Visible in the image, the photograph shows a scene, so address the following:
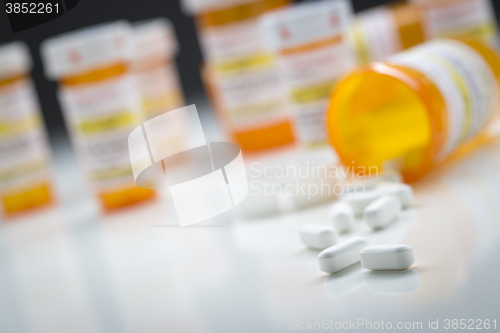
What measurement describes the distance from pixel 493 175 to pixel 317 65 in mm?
381

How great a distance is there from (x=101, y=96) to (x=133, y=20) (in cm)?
147

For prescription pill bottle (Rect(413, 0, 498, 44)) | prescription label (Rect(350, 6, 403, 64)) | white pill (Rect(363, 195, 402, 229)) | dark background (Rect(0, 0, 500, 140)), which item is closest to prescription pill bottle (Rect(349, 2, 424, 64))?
prescription label (Rect(350, 6, 403, 64))

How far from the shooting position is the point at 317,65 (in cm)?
113

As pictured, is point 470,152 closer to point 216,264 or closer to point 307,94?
point 307,94

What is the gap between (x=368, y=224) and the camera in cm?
80

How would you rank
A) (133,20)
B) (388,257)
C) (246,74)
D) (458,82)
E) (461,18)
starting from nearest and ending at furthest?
(388,257), (458,82), (461,18), (246,74), (133,20)

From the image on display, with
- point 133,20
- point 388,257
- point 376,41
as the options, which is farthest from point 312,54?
point 133,20

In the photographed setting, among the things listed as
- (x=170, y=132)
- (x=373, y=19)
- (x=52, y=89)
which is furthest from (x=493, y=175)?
(x=52, y=89)

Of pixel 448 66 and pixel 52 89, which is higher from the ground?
pixel 52 89

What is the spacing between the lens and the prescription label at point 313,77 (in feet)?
3.72

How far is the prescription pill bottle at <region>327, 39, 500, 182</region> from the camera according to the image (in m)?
0.95

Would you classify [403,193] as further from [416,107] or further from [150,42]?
[150,42]

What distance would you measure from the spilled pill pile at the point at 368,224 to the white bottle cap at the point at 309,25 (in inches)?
13.0

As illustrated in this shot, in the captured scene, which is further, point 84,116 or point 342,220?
point 84,116
